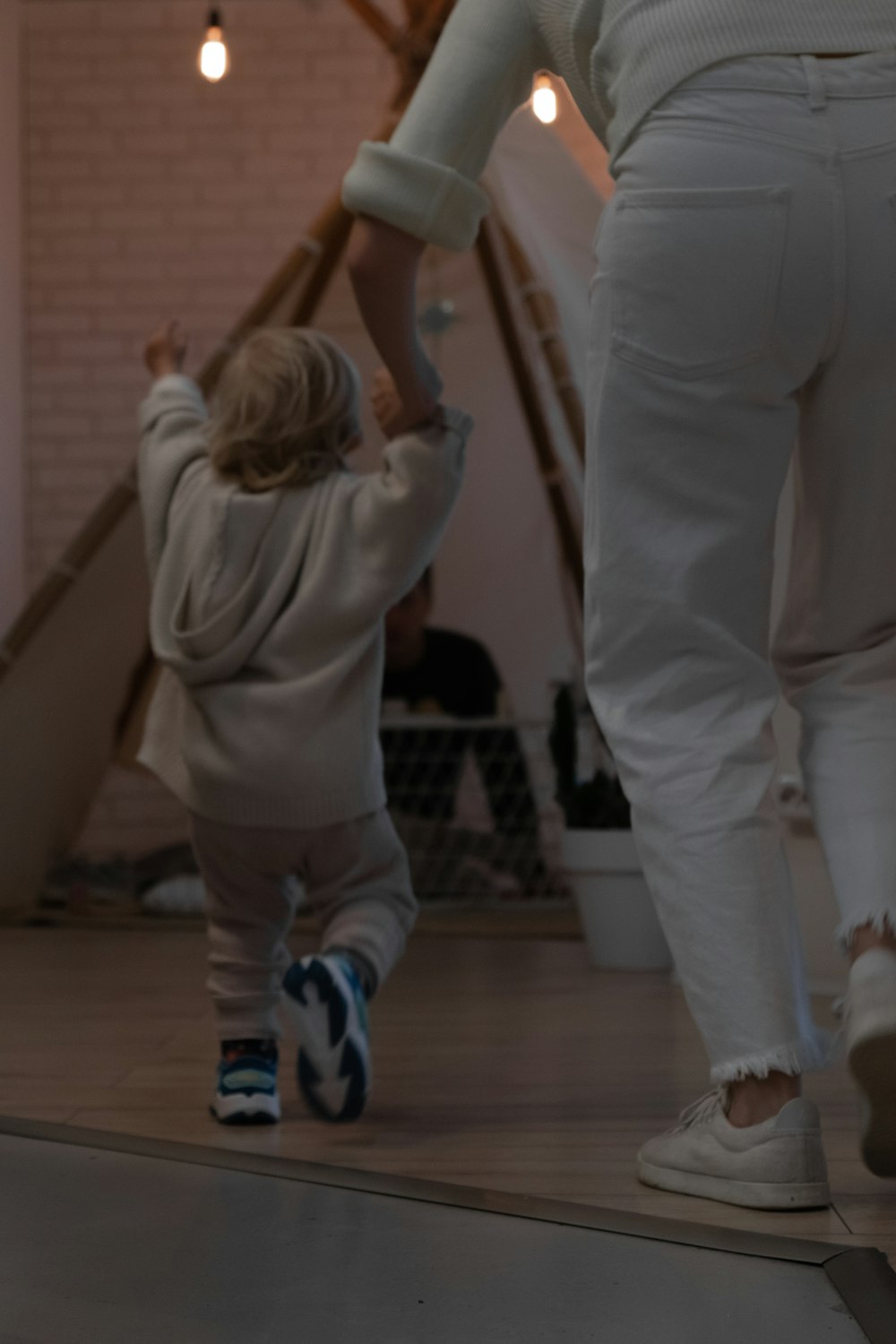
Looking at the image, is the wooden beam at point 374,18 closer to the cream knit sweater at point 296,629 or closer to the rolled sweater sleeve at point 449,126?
the cream knit sweater at point 296,629

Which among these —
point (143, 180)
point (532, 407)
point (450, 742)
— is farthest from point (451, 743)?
point (143, 180)

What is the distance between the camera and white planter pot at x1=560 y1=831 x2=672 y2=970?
92.3 inches

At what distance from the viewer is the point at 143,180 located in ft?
13.0

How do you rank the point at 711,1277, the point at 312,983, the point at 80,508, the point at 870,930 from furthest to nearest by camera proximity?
the point at 80,508
the point at 312,983
the point at 870,930
the point at 711,1277

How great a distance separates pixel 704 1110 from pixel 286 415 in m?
0.73

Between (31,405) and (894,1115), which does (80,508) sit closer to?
(31,405)

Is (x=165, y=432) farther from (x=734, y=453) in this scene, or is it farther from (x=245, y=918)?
(x=734, y=453)

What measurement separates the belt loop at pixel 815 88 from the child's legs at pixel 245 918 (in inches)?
30.1

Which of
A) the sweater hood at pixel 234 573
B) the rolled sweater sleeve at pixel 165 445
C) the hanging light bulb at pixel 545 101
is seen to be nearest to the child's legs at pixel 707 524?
the sweater hood at pixel 234 573

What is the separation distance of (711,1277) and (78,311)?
3512mm

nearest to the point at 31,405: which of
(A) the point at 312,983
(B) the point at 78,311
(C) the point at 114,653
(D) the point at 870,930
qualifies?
(B) the point at 78,311

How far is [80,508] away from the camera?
392cm

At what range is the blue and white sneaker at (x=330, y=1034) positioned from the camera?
1.28 m

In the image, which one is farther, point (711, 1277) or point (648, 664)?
point (648, 664)
